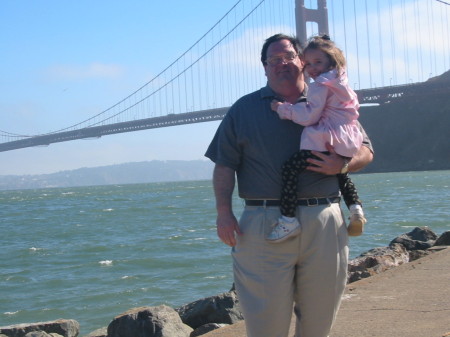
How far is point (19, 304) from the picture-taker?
28.5 ft

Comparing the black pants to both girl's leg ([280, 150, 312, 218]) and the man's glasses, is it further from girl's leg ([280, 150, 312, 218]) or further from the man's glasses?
the man's glasses

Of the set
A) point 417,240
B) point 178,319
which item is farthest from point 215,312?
point 417,240

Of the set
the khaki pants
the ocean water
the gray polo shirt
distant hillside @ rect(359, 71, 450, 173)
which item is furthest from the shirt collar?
distant hillside @ rect(359, 71, 450, 173)

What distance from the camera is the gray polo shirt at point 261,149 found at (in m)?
2.53

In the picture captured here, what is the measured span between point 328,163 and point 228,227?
1.28 ft

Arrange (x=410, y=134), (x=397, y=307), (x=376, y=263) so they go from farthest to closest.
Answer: (x=410, y=134), (x=376, y=263), (x=397, y=307)

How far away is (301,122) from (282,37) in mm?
362

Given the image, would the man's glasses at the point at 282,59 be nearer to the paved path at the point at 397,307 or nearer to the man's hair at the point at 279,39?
the man's hair at the point at 279,39

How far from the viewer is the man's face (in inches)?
103

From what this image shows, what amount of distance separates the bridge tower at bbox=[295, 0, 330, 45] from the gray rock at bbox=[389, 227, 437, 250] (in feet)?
136

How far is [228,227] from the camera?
99.8 inches

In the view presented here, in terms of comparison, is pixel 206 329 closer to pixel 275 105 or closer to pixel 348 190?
pixel 348 190

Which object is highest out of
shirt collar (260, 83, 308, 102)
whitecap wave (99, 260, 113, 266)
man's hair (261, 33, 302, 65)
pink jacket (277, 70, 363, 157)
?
man's hair (261, 33, 302, 65)

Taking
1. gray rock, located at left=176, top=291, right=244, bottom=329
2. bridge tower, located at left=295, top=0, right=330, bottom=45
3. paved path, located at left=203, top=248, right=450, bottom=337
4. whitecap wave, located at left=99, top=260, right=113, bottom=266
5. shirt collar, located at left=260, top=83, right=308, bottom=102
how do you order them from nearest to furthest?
1. shirt collar, located at left=260, top=83, right=308, bottom=102
2. paved path, located at left=203, top=248, right=450, bottom=337
3. gray rock, located at left=176, top=291, right=244, bottom=329
4. whitecap wave, located at left=99, top=260, right=113, bottom=266
5. bridge tower, located at left=295, top=0, right=330, bottom=45
